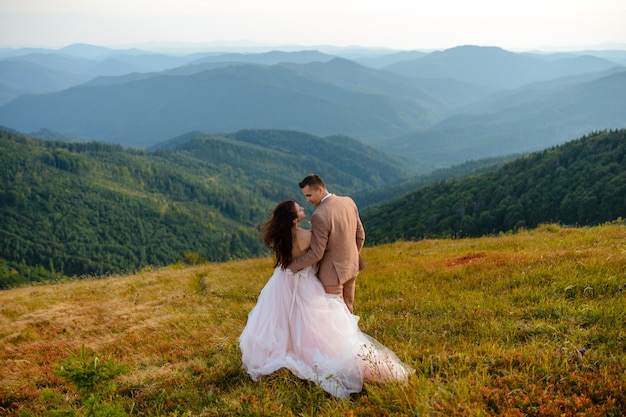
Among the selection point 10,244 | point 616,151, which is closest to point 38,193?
point 10,244

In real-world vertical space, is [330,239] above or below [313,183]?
below

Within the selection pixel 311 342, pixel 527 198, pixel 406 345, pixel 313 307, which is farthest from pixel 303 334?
pixel 527 198

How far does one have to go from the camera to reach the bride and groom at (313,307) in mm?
5977

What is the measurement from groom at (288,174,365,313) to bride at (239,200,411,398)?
0.53 ft

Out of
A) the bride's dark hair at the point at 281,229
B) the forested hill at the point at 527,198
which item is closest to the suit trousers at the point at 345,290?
the bride's dark hair at the point at 281,229

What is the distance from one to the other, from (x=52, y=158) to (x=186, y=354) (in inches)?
9039

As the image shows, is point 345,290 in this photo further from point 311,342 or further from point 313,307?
point 311,342

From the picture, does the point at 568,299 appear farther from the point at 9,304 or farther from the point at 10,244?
the point at 10,244

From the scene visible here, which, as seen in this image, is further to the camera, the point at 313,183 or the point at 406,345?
the point at 406,345

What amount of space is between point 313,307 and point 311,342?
54 centimetres

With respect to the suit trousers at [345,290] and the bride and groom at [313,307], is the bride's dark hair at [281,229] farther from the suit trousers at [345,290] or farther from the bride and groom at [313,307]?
the suit trousers at [345,290]

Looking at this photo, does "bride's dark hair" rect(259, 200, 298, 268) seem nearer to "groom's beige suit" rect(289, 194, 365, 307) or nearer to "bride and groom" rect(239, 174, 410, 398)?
"bride and groom" rect(239, 174, 410, 398)

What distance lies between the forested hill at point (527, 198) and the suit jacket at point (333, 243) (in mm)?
38376

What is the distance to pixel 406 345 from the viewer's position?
21.6ft
